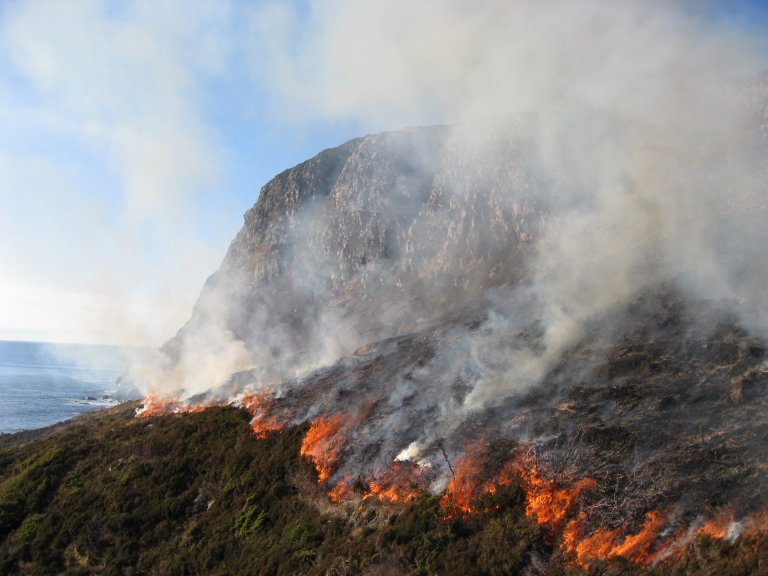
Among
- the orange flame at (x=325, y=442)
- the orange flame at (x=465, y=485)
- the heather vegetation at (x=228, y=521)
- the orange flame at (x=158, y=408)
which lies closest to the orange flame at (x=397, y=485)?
the heather vegetation at (x=228, y=521)

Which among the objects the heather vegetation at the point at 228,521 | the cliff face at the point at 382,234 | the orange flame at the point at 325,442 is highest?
the cliff face at the point at 382,234

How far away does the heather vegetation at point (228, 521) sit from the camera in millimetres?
14366

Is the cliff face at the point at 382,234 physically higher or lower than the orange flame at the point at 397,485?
higher

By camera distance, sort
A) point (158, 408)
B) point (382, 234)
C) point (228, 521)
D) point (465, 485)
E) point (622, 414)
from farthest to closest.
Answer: point (382, 234) < point (158, 408) < point (228, 521) < point (622, 414) < point (465, 485)

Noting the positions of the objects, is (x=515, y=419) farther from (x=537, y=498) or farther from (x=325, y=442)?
(x=325, y=442)

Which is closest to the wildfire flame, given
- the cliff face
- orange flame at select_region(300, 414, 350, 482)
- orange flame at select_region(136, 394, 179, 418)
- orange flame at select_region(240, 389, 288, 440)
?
orange flame at select_region(300, 414, 350, 482)

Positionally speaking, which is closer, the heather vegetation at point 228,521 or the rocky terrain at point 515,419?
the heather vegetation at point 228,521

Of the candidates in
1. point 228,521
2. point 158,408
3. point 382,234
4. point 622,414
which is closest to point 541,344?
point 622,414

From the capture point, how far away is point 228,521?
1991cm

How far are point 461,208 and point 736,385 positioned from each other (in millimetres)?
37455

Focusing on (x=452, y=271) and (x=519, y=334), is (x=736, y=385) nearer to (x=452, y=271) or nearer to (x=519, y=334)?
(x=519, y=334)

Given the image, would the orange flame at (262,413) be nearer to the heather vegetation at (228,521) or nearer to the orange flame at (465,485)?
the heather vegetation at (228,521)

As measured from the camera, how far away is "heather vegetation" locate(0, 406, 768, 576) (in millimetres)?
14366

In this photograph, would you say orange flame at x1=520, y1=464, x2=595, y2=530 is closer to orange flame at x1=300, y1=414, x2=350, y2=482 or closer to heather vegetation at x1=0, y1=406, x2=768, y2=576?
heather vegetation at x1=0, y1=406, x2=768, y2=576
